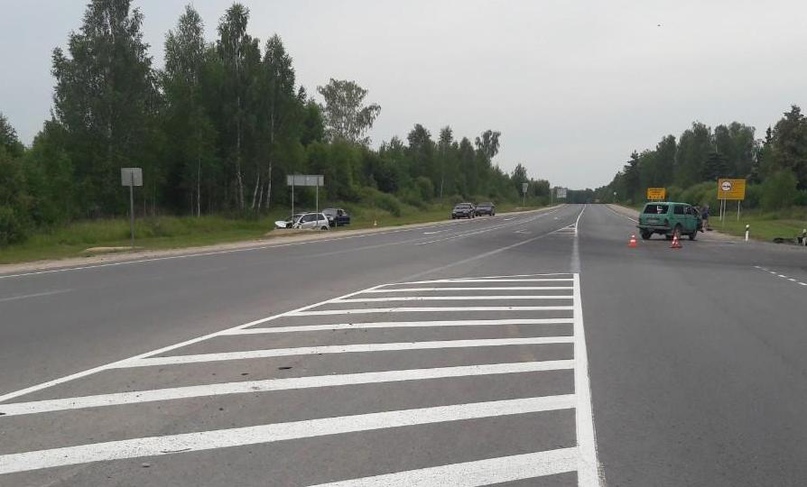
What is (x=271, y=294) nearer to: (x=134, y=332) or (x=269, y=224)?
(x=134, y=332)

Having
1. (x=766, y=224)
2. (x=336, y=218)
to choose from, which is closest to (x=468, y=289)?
(x=336, y=218)

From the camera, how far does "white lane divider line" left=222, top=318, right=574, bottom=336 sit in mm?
10062

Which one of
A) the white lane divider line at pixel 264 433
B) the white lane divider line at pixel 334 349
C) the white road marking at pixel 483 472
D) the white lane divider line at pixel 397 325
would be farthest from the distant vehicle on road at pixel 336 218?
the white road marking at pixel 483 472

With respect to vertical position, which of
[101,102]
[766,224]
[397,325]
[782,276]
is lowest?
[766,224]

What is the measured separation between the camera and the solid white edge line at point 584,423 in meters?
4.72

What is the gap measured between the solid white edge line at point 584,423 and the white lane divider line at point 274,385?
0.34 metres

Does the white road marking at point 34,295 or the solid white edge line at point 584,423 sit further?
the white road marking at point 34,295

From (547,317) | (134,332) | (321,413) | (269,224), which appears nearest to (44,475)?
(321,413)

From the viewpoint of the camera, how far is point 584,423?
588cm

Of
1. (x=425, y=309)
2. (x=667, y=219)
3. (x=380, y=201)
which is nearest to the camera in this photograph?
(x=425, y=309)

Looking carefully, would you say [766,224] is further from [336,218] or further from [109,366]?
[109,366]

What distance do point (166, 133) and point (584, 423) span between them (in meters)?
56.1

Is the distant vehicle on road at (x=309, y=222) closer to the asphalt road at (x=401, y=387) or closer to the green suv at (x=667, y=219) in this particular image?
the green suv at (x=667, y=219)

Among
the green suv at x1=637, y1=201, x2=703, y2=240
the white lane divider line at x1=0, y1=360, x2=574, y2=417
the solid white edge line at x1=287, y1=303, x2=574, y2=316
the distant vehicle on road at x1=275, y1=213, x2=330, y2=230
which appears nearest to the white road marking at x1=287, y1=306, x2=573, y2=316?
the solid white edge line at x1=287, y1=303, x2=574, y2=316
